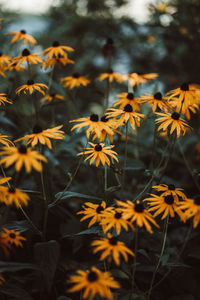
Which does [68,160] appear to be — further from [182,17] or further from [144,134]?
[182,17]

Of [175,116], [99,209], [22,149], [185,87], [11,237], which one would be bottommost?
[11,237]

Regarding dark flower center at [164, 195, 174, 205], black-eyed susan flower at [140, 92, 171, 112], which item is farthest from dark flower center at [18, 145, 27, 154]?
black-eyed susan flower at [140, 92, 171, 112]

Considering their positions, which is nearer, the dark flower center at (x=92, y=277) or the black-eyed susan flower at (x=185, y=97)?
the dark flower center at (x=92, y=277)

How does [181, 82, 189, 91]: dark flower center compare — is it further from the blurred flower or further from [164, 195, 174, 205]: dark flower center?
the blurred flower

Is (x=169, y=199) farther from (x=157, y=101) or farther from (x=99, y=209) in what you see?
(x=157, y=101)

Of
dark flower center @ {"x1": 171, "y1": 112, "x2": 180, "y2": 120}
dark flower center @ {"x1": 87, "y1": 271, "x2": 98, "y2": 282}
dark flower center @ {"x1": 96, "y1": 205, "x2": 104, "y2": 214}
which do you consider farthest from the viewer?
dark flower center @ {"x1": 171, "y1": 112, "x2": 180, "y2": 120}

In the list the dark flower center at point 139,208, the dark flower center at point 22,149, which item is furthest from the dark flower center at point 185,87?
the dark flower center at point 22,149

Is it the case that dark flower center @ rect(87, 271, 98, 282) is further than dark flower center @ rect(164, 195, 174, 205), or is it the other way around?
dark flower center @ rect(164, 195, 174, 205)

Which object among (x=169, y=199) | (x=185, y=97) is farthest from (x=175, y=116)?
(x=169, y=199)

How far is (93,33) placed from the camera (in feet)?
9.75

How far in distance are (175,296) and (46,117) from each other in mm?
1319

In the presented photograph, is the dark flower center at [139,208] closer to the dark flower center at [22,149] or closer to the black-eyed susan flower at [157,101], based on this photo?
the dark flower center at [22,149]

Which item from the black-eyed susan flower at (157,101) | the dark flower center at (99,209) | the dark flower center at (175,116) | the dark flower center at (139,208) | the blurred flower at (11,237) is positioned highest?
the black-eyed susan flower at (157,101)

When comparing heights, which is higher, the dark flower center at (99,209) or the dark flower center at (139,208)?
the dark flower center at (139,208)
